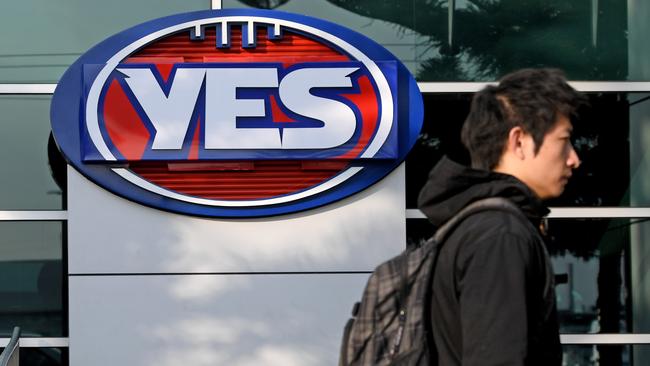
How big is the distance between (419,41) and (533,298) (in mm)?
5088

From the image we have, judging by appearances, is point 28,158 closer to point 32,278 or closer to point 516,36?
point 32,278

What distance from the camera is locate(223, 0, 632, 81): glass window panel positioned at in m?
7.24

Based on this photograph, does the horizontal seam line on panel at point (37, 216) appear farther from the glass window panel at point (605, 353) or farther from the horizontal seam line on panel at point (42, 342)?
the glass window panel at point (605, 353)

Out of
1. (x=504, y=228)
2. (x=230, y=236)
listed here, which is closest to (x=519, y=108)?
(x=504, y=228)

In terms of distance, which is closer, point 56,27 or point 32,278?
point 32,278

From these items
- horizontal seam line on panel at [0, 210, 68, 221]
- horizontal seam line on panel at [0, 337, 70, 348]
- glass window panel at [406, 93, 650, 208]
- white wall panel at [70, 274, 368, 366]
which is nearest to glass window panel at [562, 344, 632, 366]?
glass window panel at [406, 93, 650, 208]

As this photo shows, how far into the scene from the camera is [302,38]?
22.9ft

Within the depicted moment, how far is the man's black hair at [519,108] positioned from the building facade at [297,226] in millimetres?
4348

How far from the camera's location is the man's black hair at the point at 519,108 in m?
2.46

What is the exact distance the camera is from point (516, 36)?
7.27 metres

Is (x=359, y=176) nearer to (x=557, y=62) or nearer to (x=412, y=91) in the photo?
(x=412, y=91)

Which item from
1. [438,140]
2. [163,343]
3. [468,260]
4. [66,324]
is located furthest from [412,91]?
[468,260]

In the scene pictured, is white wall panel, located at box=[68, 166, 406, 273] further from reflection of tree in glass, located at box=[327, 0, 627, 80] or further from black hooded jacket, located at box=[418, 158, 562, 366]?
black hooded jacket, located at box=[418, 158, 562, 366]

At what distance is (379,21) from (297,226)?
1.51m
